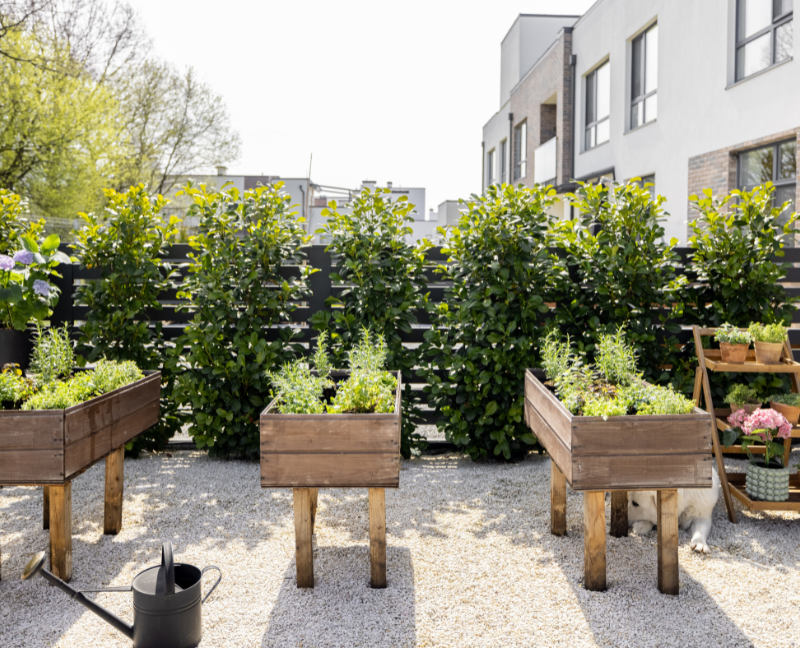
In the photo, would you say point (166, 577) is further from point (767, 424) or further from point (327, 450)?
point (767, 424)

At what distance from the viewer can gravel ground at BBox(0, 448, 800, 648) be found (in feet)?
7.19

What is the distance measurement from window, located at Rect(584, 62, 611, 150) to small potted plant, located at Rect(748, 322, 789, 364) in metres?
8.69

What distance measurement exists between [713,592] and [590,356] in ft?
6.71

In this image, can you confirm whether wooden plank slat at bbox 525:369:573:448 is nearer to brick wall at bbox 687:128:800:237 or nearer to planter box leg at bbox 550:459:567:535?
planter box leg at bbox 550:459:567:535

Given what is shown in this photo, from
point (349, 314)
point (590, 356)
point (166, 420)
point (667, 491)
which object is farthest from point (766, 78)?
point (166, 420)

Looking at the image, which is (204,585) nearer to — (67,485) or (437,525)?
(67,485)

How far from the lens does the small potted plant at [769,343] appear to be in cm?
352

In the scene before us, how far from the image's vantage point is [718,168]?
7.86m

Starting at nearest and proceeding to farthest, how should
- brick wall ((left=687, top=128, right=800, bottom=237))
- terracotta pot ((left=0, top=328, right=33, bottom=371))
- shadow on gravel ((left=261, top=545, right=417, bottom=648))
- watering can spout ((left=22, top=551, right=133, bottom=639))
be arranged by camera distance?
watering can spout ((left=22, top=551, right=133, bottom=639)) < shadow on gravel ((left=261, top=545, right=417, bottom=648)) < terracotta pot ((left=0, top=328, right=33, bottom=371)) < brick wall ((left=687, top=128, right=800, bottom=237))

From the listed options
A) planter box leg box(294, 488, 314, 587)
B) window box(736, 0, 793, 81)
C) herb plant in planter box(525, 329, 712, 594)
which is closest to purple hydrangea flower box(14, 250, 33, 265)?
planter box leg box(294, 488, 314, 587)

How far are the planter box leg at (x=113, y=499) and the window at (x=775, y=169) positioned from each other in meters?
6.34

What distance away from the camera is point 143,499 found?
11.7 feet

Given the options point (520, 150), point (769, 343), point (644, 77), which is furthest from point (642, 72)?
point (769, 343)

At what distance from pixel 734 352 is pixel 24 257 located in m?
4.28
